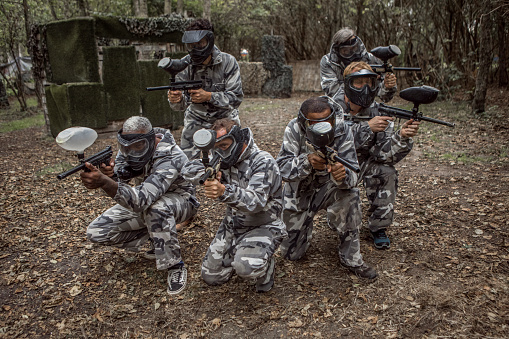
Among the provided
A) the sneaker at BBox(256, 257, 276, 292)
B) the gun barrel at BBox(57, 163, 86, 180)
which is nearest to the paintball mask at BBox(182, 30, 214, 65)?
the gun barrel at BBox(57, 163, 86, 180)

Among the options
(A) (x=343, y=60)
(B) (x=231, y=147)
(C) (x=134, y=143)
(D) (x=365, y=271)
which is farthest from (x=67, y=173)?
(A) (x=343, y=60)

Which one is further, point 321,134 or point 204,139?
point 321,134

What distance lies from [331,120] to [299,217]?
1.01m

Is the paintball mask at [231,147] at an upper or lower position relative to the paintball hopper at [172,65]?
lower

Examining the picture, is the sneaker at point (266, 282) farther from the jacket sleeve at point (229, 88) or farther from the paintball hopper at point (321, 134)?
the jacket sleeve at point (229, 88)

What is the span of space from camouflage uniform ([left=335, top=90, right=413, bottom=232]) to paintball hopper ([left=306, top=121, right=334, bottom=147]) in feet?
3.49

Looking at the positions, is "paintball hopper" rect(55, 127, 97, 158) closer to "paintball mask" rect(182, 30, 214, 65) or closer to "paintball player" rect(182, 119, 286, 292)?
"paintball player" rect(182, 119, 286, 292)

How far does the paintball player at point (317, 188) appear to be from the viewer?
124 inches

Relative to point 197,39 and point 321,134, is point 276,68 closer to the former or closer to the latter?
point 197,39

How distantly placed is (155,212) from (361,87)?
234cm

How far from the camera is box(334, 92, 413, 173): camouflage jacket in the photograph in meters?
3.74

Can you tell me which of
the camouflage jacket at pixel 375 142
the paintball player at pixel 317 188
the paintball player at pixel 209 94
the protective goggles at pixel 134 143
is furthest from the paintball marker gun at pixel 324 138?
the paintball player at pixel 209 94

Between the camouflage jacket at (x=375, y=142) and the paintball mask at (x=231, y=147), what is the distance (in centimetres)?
131

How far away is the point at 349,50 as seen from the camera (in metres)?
4.52
